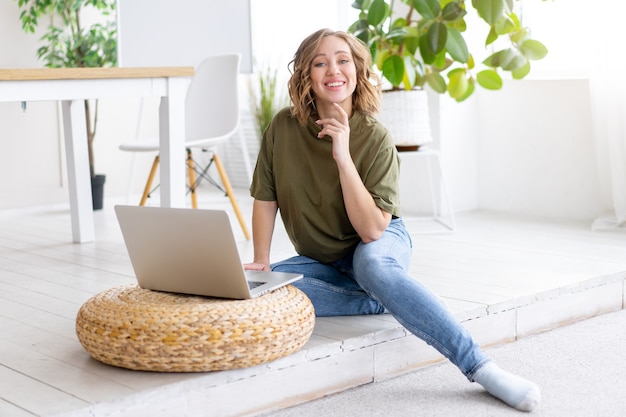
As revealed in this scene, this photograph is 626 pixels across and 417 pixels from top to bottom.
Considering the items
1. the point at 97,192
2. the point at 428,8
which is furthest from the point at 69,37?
the point at 428,8

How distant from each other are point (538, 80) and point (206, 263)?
294 cm

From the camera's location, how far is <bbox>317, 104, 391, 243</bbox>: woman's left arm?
2.30 m

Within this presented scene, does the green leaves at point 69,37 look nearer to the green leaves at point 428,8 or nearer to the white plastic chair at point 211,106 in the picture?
the white plastic chair at point 211,106

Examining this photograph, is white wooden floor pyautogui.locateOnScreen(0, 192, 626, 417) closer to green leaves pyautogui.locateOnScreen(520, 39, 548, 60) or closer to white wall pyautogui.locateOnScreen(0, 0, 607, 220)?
white wall pyautogui.locateOnScreen(0, 0, 607, 220)

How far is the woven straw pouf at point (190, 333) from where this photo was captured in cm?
199

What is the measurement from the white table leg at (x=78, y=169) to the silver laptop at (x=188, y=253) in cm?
181

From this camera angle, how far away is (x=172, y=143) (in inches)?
140

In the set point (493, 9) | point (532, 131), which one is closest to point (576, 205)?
point (532, 131)

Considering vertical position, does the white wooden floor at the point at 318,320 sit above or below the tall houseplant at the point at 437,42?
below

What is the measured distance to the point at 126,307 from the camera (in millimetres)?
2082

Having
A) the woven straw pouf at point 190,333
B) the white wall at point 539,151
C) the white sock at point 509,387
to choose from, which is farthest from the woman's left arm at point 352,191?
the white wall at point 539,151

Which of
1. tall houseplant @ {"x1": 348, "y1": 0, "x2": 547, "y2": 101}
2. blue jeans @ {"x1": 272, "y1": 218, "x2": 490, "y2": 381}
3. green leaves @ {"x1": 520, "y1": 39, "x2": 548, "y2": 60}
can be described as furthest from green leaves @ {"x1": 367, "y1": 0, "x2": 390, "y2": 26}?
blue jeans @ {"x1": 272, "y1": 218, "x2": 490, "y2": 381}

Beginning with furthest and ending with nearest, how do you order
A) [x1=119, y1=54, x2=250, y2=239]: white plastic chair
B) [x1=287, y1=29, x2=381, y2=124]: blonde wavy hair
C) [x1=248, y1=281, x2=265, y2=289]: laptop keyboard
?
[x1=119, y1=54, x2=250, y2=239]: white plastic chair → [x1=287, y1=29, x2=381, y2=124]: blonde wavy hair → [x1=248, y1=281, x2=265, y2=289]: laptop keyboard

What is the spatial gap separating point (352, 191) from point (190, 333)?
0.57m
